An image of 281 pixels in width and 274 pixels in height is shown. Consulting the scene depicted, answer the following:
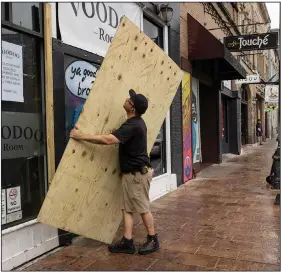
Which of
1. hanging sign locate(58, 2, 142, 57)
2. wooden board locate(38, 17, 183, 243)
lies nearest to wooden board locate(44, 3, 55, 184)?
hanging sign locate(58, 2, 142, 57)

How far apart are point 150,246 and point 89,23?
3191mm

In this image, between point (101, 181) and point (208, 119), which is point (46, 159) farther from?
point (208, 119)

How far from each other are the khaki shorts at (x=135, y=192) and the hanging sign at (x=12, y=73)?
1.50 m

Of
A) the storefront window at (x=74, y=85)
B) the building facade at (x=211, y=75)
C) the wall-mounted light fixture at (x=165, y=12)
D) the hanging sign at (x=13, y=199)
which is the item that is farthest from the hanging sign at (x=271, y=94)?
the hanging sign at (x=13, y=199)

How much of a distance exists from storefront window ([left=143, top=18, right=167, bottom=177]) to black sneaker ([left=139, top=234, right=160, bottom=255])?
3.37 m

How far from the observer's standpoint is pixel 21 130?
412 cm

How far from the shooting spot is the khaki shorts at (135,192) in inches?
164

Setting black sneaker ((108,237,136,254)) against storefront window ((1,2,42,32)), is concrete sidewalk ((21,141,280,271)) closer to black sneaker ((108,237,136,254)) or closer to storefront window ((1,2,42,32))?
black sneaker ((108,237,136,254))

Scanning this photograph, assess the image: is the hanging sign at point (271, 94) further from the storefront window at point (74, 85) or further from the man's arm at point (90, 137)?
the man's arm at point (90, 137)

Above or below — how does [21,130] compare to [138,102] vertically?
below

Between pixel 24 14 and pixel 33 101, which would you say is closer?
pixel 24 14

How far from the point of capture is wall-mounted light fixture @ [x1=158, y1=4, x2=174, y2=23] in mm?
7879

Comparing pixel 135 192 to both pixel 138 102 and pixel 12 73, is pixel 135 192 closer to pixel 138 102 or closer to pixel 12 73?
pixel 138 102

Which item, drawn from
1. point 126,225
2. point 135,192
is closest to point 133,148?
point 135,192
